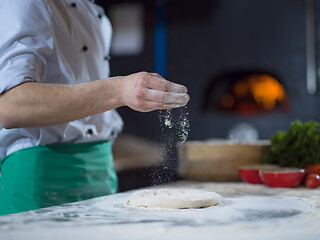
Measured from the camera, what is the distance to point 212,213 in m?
0.91

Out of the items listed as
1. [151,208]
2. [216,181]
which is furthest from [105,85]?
[216,181]

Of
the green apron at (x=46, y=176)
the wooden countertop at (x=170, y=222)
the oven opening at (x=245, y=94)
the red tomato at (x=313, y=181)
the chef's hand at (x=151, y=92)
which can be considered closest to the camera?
the wooden countertop at (x=170, y=222)

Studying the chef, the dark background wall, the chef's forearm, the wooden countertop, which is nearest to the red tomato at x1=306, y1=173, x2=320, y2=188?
the wooden countertop

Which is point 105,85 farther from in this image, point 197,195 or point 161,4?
point 161,4

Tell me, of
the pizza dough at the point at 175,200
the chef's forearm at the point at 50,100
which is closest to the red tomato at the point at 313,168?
the pizza dough at the point at 175,200

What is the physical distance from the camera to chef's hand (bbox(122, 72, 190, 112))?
962mm

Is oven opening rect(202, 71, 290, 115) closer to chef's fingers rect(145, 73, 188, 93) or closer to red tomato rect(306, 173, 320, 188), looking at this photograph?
red tomato rect(306, 173, 320, 188)

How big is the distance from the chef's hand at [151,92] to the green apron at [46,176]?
390 millimetres

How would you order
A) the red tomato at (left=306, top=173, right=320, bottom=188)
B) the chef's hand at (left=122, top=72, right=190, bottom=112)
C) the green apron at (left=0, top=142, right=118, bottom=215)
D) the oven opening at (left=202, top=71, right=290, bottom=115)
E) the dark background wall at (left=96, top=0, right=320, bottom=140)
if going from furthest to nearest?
the oven opening at (left=202, top=71, right=290, bottom=115)
the dark background wall at (left=96, top=0, right=320, bottom=140)
the red tomato at (left=306, top=173, right=320, bottom=188)
the green apron at (left=0, top=142, right=118, bottom=215)
the chef's hand at (left=122, top=72, right=190, bottom=112)

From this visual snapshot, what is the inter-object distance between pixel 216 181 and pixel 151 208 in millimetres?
791

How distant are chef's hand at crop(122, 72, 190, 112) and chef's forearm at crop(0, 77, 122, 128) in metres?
0.04

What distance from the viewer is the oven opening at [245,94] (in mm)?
4367

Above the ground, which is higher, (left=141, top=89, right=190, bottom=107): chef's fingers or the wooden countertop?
(left=141, top=89, right=190, bottom=107): chef's fingers

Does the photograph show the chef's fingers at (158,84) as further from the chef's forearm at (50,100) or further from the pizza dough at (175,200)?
the pizza dough at (175,200)
